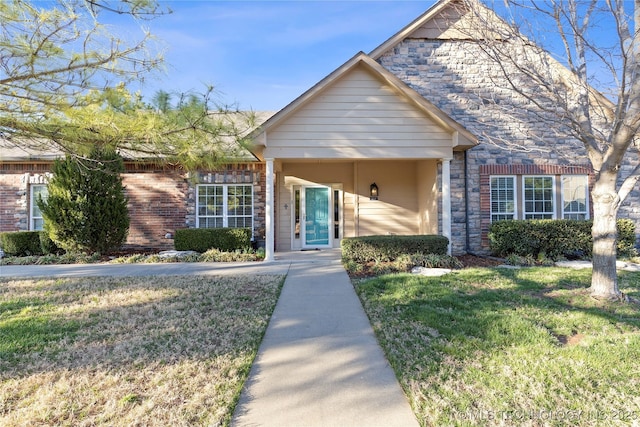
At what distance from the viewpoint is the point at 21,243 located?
1027 cm

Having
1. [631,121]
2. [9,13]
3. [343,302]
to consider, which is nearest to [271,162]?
[343,302]

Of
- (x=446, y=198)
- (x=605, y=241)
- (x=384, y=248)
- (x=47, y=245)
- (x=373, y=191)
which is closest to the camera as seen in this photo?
(x=605, y=241)

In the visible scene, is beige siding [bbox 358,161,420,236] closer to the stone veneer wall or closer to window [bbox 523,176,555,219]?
the stone veneer wall

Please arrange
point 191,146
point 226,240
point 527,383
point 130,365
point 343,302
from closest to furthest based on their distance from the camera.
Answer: point 527,383
point 130,365
point 191,146
point 343,302
point 226,240

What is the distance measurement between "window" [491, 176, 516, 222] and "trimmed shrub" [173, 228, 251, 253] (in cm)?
731

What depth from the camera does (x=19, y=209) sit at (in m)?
11.2

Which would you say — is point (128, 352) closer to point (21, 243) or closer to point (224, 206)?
point (224, 206)

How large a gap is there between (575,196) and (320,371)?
1060 cm

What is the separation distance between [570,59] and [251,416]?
651cm

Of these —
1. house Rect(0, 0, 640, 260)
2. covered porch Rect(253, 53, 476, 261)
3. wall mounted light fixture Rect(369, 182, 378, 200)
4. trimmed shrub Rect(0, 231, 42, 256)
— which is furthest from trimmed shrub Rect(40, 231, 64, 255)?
wall mounted light fixture Rect(369, 182, 378, 200)

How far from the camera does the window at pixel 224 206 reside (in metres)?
11.4

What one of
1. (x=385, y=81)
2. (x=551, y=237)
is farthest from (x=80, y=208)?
(x=551, y=237)

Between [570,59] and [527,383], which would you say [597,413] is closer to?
[527,383]

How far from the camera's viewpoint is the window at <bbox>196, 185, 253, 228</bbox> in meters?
11.4
